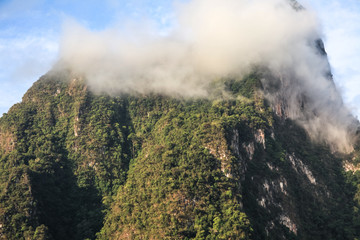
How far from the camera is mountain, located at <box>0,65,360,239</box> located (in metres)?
95.2

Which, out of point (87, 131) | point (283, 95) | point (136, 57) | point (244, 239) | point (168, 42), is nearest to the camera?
point (244, 239)

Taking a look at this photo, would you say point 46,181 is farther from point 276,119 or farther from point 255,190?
point 276,119

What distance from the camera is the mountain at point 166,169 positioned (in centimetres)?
9525

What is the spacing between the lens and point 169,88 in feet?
469

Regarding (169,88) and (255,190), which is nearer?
(255,190)

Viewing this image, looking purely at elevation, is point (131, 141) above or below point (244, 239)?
above

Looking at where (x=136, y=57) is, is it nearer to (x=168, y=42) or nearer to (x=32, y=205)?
(x=168, y=42)

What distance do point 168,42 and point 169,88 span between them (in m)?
30.3

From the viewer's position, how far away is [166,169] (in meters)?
103

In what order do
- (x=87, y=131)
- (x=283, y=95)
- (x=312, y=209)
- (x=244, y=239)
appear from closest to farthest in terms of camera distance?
(x=244, y=239) → (x=312, y=209) → (x=87, y=131) → (x=283, y=95)

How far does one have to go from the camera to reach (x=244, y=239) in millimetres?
87750

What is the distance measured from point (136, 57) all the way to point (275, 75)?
165 feet

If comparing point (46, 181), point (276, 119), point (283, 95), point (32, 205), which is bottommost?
point (32, 205)

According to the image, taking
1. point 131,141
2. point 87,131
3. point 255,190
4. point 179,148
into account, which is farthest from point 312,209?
point 87,131
